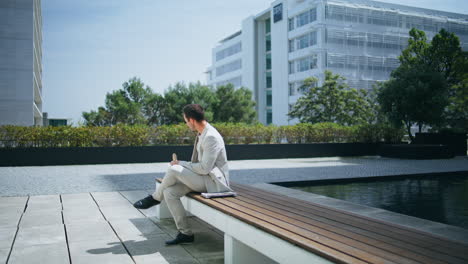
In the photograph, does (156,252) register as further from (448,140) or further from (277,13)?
(277,13)

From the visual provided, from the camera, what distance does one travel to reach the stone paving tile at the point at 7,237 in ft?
14.8

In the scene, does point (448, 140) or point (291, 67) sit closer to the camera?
point (448, 140)

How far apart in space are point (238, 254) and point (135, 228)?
2.09 meters

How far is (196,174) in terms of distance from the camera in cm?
475

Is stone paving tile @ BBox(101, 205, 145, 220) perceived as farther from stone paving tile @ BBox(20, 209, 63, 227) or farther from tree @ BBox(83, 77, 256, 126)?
tree @ BBox(83, 77, 256, 126)

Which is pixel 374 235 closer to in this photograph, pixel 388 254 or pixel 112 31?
pixel 388 254

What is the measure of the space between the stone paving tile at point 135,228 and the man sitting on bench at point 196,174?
1.82 feet

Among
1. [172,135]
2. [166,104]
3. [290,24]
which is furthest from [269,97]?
[172,135]

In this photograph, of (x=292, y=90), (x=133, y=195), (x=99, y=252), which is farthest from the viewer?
(x=292, y=90)

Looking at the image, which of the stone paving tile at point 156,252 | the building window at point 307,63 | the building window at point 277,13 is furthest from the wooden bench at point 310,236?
the building window at point 277,13

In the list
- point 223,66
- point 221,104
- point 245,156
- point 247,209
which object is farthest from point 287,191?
point 223,66

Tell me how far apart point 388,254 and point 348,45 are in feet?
181

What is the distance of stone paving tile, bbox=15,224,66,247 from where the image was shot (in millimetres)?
4617

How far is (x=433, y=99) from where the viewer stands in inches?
780
